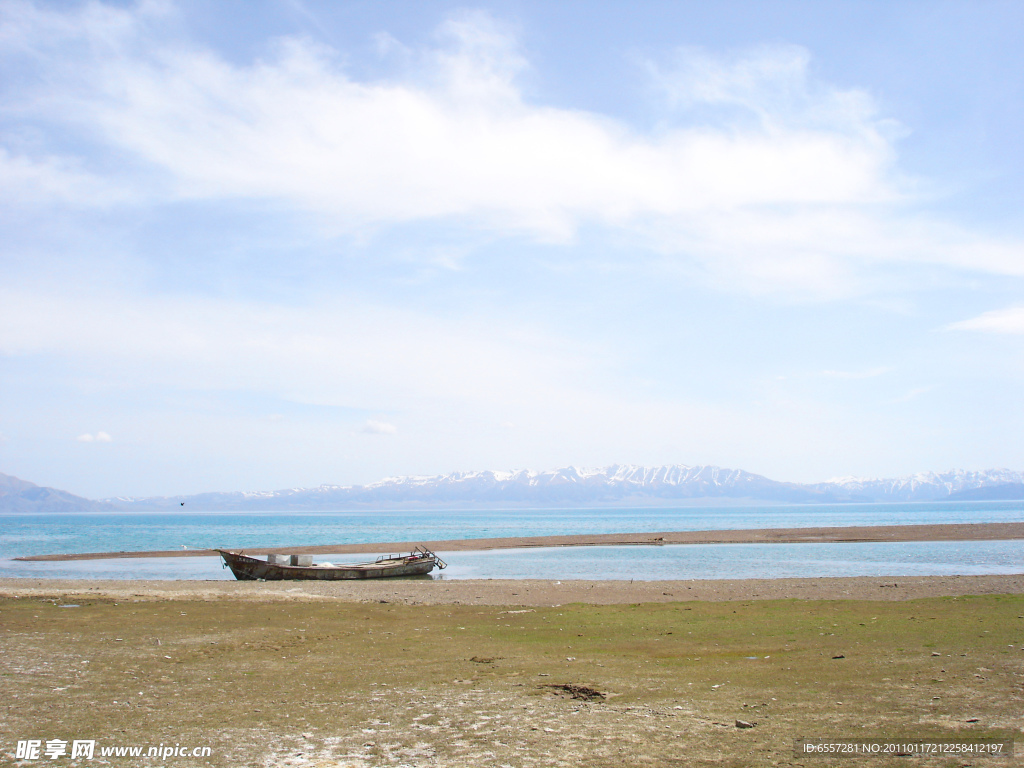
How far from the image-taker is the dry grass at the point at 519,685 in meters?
8.04

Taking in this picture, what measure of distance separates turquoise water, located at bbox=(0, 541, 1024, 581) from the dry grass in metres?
19.9

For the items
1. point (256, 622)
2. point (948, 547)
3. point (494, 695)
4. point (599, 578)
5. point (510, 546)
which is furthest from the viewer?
point (510, 546)

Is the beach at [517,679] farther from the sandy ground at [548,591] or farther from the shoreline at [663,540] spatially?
the shoreline at [663,540]

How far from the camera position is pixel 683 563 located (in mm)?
47469

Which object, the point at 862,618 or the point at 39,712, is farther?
the point at 862,618

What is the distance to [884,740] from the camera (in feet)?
25.7

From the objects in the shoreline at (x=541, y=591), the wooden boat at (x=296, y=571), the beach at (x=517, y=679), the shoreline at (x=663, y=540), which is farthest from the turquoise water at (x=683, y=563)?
the beach at (x=517, y=679)

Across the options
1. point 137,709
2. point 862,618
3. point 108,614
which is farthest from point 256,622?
point 862,618

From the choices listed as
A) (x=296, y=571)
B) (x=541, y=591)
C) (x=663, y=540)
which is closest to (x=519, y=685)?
(x=541, y=591)

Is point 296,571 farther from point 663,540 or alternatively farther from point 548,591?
point 663,540

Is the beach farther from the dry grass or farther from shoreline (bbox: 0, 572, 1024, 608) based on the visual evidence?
shoreline (bbox: 0, 572, 1024, 608)

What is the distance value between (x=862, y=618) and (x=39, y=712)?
18.0 meters

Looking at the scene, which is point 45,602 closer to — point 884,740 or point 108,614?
point 108,614

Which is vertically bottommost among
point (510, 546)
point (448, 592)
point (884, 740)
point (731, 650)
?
point (510, 546)
